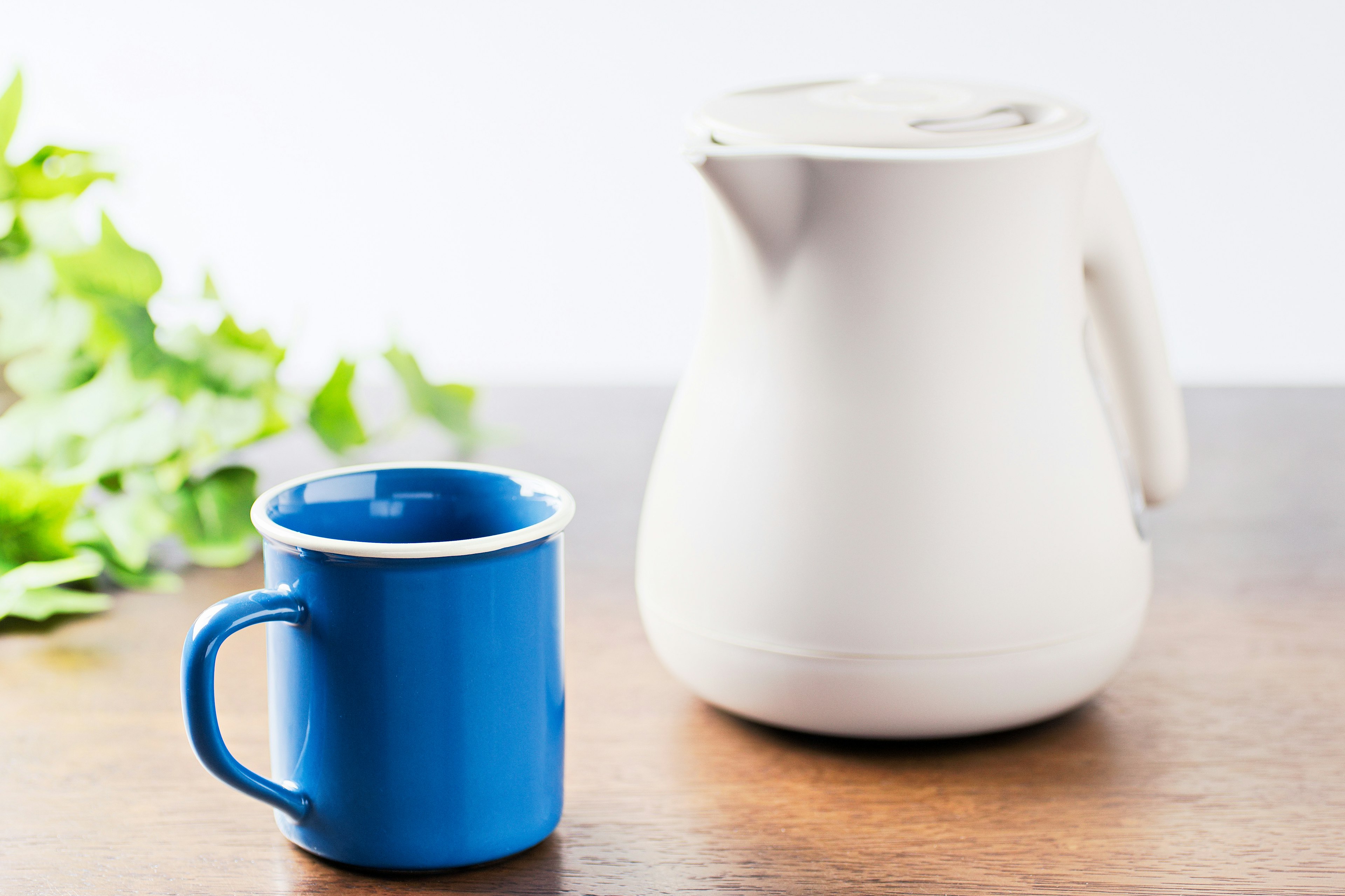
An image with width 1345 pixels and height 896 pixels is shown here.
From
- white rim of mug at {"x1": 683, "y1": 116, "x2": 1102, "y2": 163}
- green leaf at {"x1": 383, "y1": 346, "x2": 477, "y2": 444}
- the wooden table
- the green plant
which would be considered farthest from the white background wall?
white rim of mug at {"x1": 683, "y1": 116, "x2": 1102, "y2": 163}

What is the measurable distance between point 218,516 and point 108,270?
12cm

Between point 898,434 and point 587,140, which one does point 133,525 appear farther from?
point 587,140

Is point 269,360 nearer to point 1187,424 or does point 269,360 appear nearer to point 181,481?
point 181,481

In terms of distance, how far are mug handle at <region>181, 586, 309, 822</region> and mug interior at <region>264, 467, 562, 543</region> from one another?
0.14 ft

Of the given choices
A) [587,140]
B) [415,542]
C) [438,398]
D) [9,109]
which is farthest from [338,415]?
[587,140]

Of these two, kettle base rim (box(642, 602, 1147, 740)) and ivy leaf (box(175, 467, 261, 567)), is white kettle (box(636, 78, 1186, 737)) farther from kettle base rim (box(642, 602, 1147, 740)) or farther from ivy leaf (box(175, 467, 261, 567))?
ivy leaf (box(175, 467, 261, 567))

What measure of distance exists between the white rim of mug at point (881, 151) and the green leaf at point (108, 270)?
11.9 inches

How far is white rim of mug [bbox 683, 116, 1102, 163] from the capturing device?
377mm

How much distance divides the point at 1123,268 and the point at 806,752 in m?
0.20

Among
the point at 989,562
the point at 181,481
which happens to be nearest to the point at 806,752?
the point at 989,562

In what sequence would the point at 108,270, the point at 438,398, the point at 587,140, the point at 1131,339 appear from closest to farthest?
1. the point at 1131,339
2. the point at 108,270
3. the point at 438,398
4. the point at 587,140

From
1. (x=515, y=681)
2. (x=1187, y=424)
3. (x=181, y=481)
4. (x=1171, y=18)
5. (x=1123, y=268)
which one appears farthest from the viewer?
(x=1171, y=18)

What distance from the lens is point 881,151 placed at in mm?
379

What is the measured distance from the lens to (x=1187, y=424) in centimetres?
82
